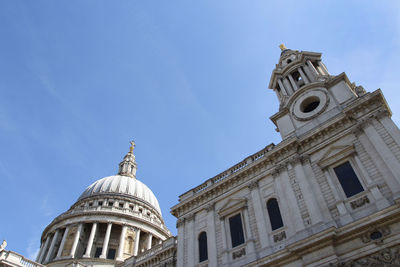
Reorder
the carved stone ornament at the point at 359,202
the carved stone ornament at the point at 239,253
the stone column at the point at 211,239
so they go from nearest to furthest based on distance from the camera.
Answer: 1. the carved stone ornament at the point at 359,202
2. the carved stone ornament at the point at 239,253
3. the stone column at the point at 211,239

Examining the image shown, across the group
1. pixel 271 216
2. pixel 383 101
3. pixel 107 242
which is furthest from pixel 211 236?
pixel 107 242

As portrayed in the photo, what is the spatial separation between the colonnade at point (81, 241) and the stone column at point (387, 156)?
3439cm

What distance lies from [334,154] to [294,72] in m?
12.2

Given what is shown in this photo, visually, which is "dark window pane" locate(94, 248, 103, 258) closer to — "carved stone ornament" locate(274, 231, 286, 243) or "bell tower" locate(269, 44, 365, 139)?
"bell tower" locate(269, 44, 365, 139)

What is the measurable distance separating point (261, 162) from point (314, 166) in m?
3.89

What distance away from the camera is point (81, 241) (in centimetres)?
4381

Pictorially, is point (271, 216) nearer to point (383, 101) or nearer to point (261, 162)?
point (261, 162)

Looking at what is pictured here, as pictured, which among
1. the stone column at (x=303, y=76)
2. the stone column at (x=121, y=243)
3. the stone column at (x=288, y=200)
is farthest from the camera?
the stone column at (x=121, y=243)

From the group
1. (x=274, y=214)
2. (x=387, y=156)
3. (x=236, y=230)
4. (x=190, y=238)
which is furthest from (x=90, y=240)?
(x=387, y=156)

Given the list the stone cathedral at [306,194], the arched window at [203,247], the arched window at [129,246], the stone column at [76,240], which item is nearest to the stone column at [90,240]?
the stone column at [76,240]

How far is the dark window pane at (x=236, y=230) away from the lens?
20.7 metres

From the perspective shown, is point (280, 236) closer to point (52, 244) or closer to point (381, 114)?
point (381, 114)

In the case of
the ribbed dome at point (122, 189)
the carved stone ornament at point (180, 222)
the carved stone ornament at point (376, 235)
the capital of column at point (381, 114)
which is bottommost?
the carved stone ornament at point (376, 235)

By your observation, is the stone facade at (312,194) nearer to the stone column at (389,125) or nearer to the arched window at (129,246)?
the stone column at (389,125)
